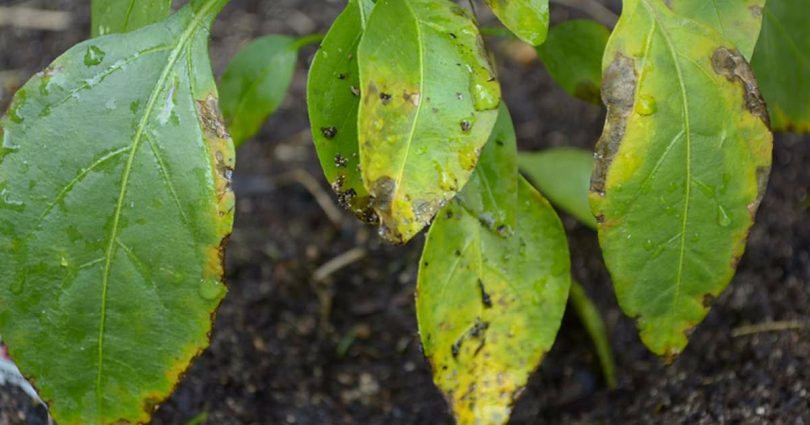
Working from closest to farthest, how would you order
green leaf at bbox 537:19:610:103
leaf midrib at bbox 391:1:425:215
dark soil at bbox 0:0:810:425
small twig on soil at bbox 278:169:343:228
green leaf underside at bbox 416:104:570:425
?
leaf midrib at bbox 391:1:425:215 < green leaf underside at bbox 416:104:570:425 < green leaf at bbox 537:19:610:103 < dark soil at bbox 0:0:810:425 < small twig on soil at bbox 278:169:343:228

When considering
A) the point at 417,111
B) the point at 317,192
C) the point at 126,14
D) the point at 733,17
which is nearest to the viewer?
the point at 417,111

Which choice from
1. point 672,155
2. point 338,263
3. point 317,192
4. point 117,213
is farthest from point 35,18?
point 672,155

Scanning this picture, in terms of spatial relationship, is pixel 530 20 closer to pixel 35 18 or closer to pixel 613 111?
pixel 613 111

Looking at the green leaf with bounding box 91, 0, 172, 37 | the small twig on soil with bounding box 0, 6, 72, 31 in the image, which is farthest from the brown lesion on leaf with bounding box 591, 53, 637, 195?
the small twig on soil with bounding box 0, 6, 72, 31

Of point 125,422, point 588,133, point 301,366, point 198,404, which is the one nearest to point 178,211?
point 125,422

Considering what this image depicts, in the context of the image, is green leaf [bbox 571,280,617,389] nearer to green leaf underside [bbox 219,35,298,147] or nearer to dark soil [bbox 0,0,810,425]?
dark soil [bbox 0,0,810,425]

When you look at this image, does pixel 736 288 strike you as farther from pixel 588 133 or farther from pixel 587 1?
pixel 587 1

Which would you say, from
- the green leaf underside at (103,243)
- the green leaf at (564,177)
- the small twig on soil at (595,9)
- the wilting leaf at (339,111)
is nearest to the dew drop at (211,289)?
the green leaf underside at (103,243)
